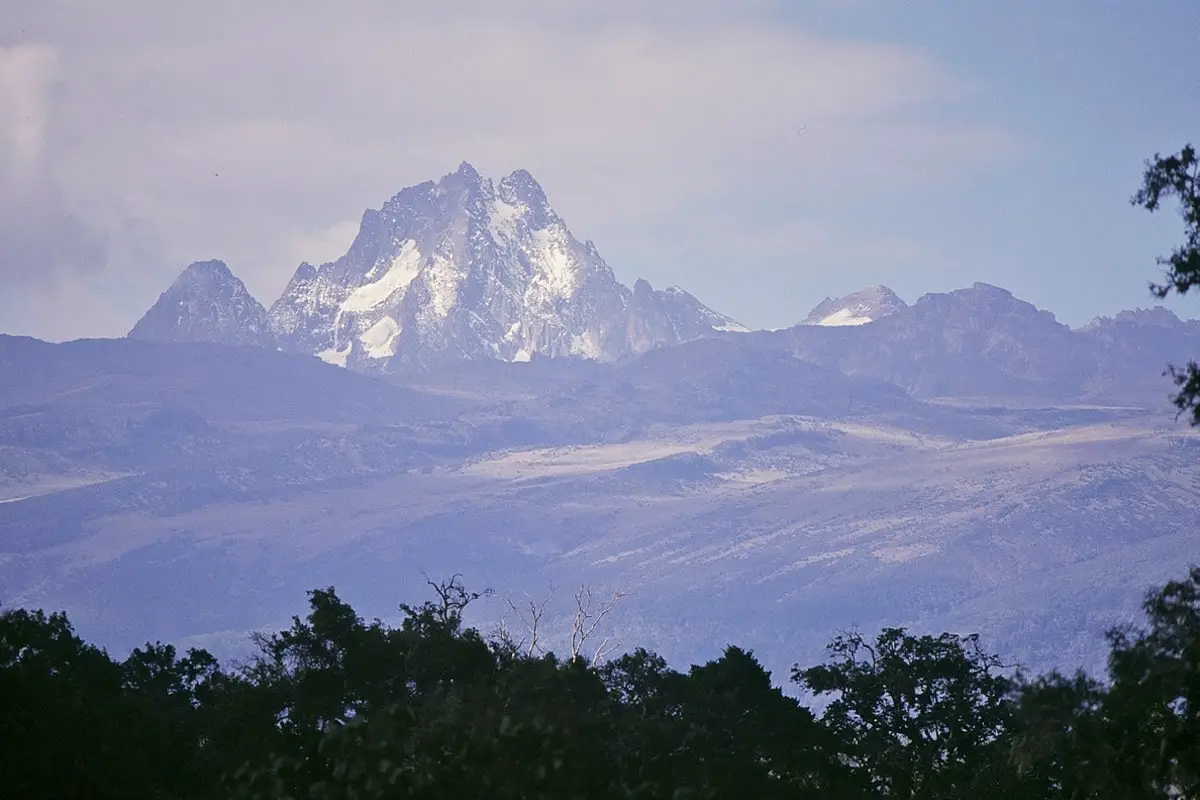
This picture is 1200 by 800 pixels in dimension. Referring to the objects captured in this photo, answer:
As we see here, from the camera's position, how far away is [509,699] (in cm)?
6047

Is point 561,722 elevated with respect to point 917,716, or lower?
elevated

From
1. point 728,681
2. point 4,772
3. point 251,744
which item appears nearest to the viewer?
point 4,772

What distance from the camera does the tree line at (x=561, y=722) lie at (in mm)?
38500

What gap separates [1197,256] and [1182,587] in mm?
7026

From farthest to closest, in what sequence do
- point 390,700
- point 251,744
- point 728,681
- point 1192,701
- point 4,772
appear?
point 728,681 → point 390,700 → point 251,744 → point 4,772 → point 1192,701

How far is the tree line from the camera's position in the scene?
3850cm

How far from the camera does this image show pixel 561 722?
5253 centimetres

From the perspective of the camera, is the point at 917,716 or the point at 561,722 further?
the point at 917,716

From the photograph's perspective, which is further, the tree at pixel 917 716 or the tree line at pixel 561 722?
the tree at pixel 917 716

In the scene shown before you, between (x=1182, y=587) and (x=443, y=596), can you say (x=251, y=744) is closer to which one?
(x=443, y=596)

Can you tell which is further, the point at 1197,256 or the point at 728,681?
the point at 728,681

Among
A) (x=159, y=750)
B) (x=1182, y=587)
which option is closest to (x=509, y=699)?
(x=159, y=750)

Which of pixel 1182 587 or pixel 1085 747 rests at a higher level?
pixel 1182 587

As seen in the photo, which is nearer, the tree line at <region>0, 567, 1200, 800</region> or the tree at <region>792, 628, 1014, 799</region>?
the tree line at <region>0, 567, 1200, 800</region>
